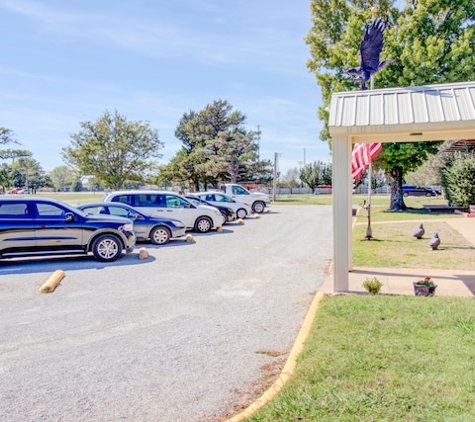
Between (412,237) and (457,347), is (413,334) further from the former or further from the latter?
(412,237)

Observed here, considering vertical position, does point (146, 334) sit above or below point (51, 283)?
below

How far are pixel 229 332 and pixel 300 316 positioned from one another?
45.3 inches

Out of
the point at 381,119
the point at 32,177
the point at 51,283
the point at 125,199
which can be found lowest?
the point at 51,283

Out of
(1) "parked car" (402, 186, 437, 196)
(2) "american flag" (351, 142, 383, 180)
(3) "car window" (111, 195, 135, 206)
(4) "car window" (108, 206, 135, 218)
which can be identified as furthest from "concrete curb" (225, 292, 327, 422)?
(1) "parked car" (402, 186, 437, 196)

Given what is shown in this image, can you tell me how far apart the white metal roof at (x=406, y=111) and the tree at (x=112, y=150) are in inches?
1138

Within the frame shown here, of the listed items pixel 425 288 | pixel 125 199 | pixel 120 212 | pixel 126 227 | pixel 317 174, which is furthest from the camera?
pixel 317 174

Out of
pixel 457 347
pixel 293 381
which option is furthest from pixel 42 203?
pixel 457 347

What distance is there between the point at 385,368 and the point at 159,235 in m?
10.1

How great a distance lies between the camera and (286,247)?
482 inches

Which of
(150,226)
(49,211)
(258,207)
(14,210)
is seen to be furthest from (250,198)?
(14,210)

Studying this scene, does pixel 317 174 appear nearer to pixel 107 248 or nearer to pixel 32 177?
pixel 107 248

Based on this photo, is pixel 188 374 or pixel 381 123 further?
pixel 381 123

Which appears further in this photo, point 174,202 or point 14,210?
point 174,202

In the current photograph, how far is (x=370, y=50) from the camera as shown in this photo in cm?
1452
